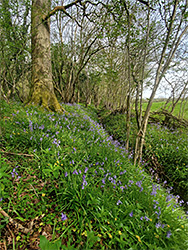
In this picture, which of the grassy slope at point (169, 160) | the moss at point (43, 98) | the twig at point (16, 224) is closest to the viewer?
the twig at point (16, 224)

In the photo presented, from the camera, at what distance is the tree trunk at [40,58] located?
4620 mm

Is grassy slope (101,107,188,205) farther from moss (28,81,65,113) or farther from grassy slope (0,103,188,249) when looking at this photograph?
moss (28,81,65,113)

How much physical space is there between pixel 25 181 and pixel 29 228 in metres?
0.64

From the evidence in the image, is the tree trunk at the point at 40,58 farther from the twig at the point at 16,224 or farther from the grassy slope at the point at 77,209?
the twig at the point at 16,224

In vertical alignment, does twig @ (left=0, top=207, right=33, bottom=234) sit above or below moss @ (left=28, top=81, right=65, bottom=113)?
below

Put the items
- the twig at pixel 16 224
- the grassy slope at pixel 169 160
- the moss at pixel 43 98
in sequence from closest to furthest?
the twig at pixel 16 224 < the grassy slope at pixel 169 160 < the moss at pixel 43 98

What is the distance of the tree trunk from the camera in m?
4.62

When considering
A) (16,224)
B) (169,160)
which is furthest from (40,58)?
(169,160)

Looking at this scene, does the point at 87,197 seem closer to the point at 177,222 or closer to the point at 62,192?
the point at 62,192

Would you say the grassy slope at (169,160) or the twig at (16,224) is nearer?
the twig at (16,224)

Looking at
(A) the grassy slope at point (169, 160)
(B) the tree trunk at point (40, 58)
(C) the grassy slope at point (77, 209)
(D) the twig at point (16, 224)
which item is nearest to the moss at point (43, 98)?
(B) the tree trunk at point (40, 58)

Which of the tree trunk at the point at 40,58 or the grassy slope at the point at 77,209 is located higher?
the tree trunk at the point at 40,58

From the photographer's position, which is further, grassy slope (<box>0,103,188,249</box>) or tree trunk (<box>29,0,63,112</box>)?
tree trunk (<box>29,0,63,112</box>)

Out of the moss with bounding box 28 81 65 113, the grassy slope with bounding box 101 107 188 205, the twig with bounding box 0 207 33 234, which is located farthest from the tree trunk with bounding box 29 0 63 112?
the twig with bounding box 0 207 33 234
